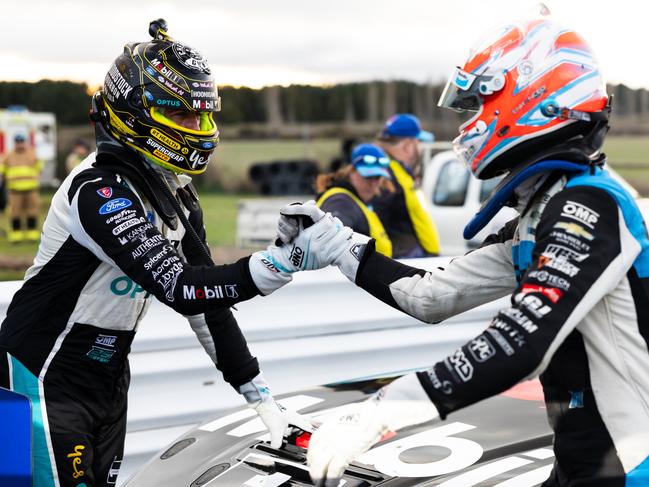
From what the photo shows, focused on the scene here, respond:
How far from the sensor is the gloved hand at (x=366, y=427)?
1939mm

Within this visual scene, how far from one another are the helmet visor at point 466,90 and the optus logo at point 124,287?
113 centimetres

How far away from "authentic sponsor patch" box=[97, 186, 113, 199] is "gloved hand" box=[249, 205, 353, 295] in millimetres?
477

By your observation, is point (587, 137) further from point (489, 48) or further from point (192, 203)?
point (192, 203)

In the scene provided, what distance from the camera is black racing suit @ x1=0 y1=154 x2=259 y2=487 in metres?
2.75

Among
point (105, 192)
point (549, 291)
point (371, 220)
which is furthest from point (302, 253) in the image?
point (371, 220)

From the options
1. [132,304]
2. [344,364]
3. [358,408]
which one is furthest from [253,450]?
[344,364]

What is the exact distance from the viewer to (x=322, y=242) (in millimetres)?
2574

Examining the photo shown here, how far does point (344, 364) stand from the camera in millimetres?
4680

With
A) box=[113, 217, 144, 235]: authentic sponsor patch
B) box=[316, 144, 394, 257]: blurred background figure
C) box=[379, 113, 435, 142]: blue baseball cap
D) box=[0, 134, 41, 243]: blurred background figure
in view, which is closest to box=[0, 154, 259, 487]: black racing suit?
box=[113, 217, 144, 235]: authentic sponsor patch

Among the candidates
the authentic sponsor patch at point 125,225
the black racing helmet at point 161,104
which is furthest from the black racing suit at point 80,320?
the black racing helmet at point 161,104

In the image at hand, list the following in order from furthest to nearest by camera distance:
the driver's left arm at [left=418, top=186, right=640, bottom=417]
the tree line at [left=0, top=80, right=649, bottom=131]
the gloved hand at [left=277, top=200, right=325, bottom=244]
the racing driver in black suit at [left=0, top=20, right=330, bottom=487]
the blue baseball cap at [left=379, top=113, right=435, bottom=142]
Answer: the tree line at [left=0, top=80, right=649, bottom=131] < the blue baseball cap at [left=379, top=113, right=435, bottom=142] < the racing driver in black suit at [left=0, top=20, right=330, bottom=487] < the gloved hand at [left=277, top=200, right=325, bottom=244] < the driver's left arm at [left=418, top=186, right=640, bottom=417]

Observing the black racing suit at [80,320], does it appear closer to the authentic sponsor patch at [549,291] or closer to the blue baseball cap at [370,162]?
the authentic sponsor patch at [549,291]

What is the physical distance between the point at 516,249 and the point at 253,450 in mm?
1022

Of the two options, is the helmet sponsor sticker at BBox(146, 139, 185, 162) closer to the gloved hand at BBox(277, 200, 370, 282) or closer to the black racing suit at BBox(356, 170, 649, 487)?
the gloved hand at BBox(277, 200, 370, 282)
